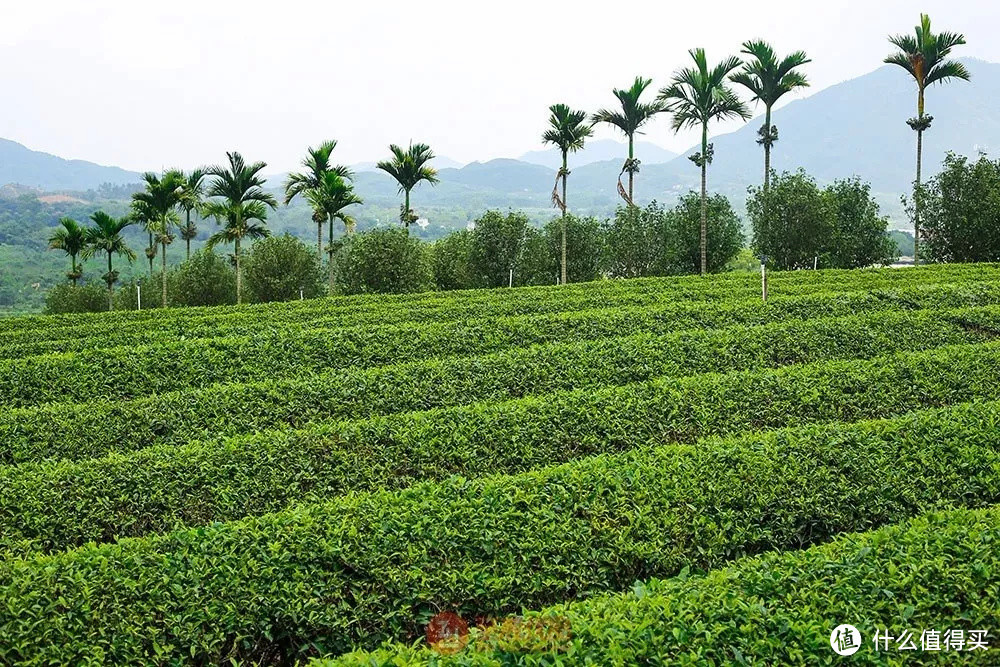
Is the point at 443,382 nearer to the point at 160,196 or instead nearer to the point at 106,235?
the point at 160,196

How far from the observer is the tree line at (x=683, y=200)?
2806 cm

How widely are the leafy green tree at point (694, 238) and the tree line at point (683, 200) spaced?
0.10 m

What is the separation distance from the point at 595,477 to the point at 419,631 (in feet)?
6.45

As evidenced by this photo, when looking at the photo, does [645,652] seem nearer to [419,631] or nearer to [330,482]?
[419,631]

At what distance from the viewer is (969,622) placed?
4.34m

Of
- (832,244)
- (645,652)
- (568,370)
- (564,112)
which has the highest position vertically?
(564,112)

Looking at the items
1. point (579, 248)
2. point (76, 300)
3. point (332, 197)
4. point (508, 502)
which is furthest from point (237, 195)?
point (508, 502)

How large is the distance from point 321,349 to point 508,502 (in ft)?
25.0

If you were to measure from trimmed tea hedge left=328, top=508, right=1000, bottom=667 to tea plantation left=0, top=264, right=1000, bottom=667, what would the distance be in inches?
0.7

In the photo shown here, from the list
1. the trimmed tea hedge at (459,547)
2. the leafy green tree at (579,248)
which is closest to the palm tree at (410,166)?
the leafy green tree at (579,248)

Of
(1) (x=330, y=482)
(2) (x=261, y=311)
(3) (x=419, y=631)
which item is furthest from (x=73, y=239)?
(3) (x=419, y=631)

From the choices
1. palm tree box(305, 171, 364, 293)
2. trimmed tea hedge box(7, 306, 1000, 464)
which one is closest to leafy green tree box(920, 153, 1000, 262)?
trimmed tea hedge box(7, 306, 1000, 464)

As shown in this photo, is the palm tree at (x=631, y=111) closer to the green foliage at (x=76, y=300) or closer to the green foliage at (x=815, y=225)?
the green foliage at (x=815, y=225)

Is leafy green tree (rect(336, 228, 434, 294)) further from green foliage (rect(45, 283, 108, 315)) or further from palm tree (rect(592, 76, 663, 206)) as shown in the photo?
green foliage (rect(45, 283, 108, 315))
